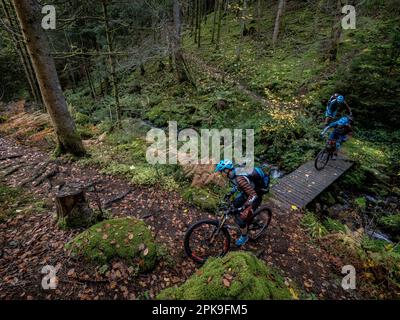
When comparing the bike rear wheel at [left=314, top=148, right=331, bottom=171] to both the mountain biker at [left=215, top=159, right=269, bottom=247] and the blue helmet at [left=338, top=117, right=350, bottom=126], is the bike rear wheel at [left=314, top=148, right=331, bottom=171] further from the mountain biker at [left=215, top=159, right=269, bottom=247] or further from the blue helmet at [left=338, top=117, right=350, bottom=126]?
the mountain biker at [left=215, top=159, right=269, bottom=247]

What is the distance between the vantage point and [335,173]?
935 cm

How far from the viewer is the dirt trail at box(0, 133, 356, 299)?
3.70 metres

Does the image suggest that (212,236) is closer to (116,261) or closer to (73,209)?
(116,261)

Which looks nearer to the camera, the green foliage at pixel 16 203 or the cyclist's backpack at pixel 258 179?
the cyclist's backpack at pixel 258 179

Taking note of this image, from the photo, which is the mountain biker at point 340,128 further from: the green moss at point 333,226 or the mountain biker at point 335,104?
the green moss at point 333,226

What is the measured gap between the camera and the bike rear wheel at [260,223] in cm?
574

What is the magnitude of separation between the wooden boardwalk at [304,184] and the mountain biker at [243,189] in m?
2.76

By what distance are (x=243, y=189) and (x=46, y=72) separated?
6889 mm

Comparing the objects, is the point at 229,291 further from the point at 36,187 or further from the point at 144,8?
the point at 144,8

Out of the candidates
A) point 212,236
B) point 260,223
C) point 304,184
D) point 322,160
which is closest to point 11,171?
point 212,236

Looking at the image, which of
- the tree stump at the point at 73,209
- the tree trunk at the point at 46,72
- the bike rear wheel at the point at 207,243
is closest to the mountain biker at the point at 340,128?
the bike rear wheel at the point at 207,243

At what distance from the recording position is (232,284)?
2672mm
